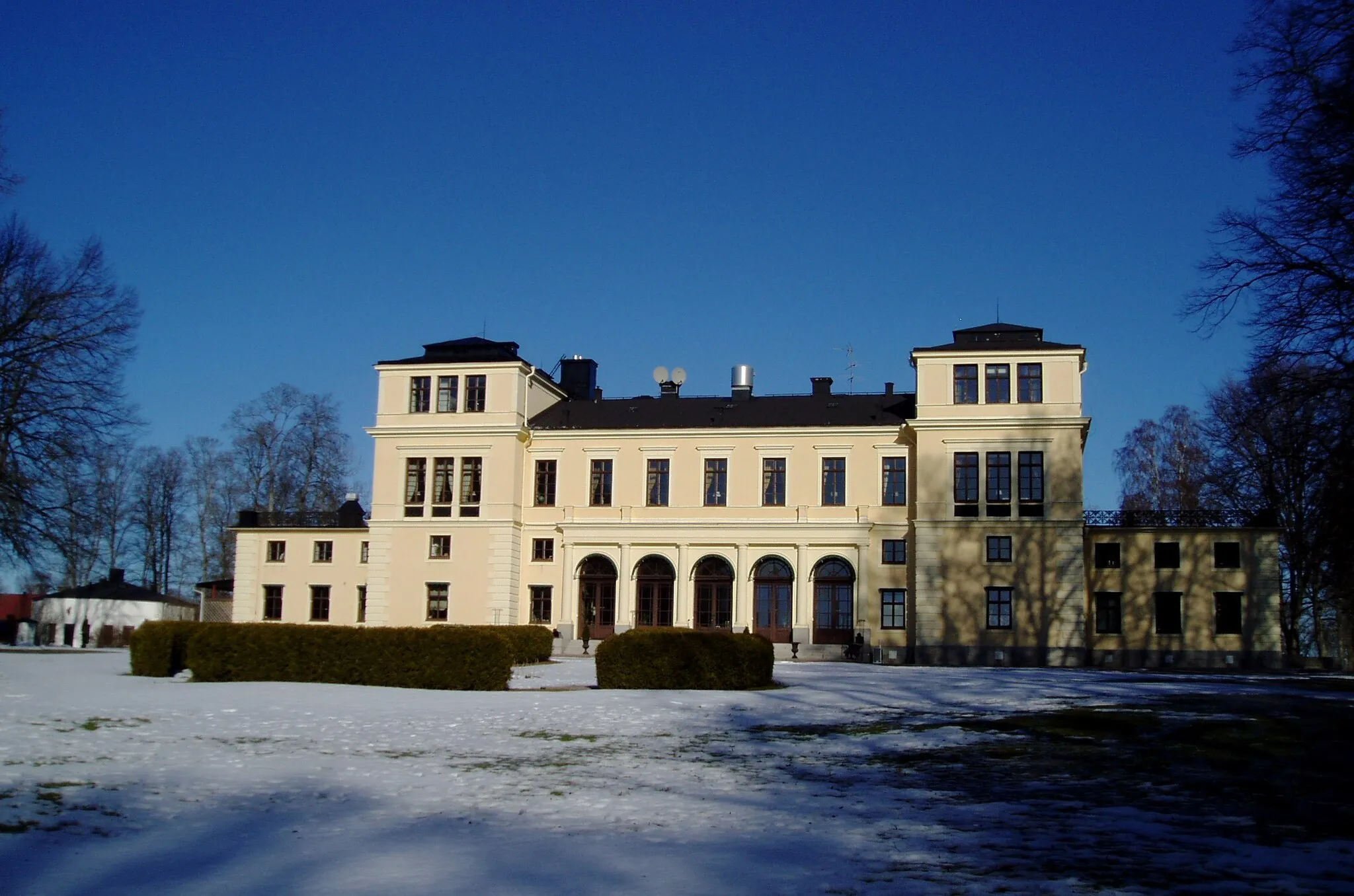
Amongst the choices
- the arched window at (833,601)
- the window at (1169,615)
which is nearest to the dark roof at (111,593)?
the arched window at (833,601)

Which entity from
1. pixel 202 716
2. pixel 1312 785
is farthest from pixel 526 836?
pixel 202 716

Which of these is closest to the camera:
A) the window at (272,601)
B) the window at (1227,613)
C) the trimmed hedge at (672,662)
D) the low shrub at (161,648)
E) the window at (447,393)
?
the trimmed hedge at (672,662)

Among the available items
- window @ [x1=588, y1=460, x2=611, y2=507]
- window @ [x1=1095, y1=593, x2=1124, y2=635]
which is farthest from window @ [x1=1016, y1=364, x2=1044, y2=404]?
window @ [x1=588, y1=460, x2=611, y2=507]

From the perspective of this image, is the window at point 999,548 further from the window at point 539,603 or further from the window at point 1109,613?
the window at point 539,603

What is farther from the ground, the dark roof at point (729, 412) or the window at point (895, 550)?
the dark roof at point (729, 412)

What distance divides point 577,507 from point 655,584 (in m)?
3.87

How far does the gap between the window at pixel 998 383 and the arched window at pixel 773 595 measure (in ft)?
28.3

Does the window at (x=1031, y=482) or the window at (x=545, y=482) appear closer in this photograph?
the window at (x=1031, y=482)

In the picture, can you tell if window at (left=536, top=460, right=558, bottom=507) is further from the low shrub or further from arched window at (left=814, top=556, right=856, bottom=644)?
the low shrub

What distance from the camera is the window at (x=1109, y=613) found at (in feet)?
119

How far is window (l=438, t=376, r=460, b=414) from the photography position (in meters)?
41.3

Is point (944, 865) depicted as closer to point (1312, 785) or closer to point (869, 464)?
point (1312, 785)

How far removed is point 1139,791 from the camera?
9.71m

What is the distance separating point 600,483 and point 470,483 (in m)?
4.52
